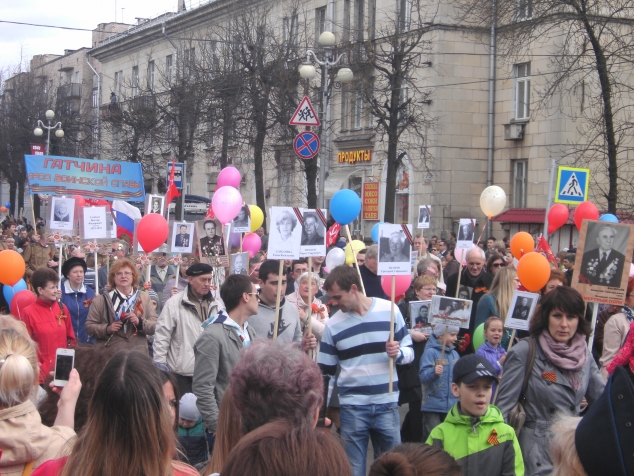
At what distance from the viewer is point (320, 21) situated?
33250 millimetres

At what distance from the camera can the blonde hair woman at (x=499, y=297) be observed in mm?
7891

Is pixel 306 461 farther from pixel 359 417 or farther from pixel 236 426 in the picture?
pixel 359 417

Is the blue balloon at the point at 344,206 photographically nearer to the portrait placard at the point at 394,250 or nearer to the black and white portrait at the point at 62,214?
the portrait placard at the point at 394,250

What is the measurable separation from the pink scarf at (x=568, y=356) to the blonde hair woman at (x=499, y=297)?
9.36 feet

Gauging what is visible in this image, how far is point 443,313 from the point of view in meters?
6.91

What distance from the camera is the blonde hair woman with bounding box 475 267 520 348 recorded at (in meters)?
7.89

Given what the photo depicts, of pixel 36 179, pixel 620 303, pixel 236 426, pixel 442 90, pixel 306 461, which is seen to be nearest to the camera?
pixel 306 461

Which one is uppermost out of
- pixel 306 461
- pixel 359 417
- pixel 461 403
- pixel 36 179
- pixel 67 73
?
pixel 67 73

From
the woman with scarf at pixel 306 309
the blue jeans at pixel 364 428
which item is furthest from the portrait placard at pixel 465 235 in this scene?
the blue jeans at pixel 364 428

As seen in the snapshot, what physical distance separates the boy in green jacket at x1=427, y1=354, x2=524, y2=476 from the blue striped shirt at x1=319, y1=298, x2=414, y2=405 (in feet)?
4.45

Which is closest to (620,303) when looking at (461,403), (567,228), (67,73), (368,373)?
(368,373)

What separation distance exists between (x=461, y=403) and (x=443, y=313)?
2.47 meters

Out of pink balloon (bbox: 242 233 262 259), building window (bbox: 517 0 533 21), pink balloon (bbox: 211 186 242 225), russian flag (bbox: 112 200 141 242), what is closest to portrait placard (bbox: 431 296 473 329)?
pink balloon (bbox: 211 186 242 225)

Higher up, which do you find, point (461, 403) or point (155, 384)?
point (155, 384)
